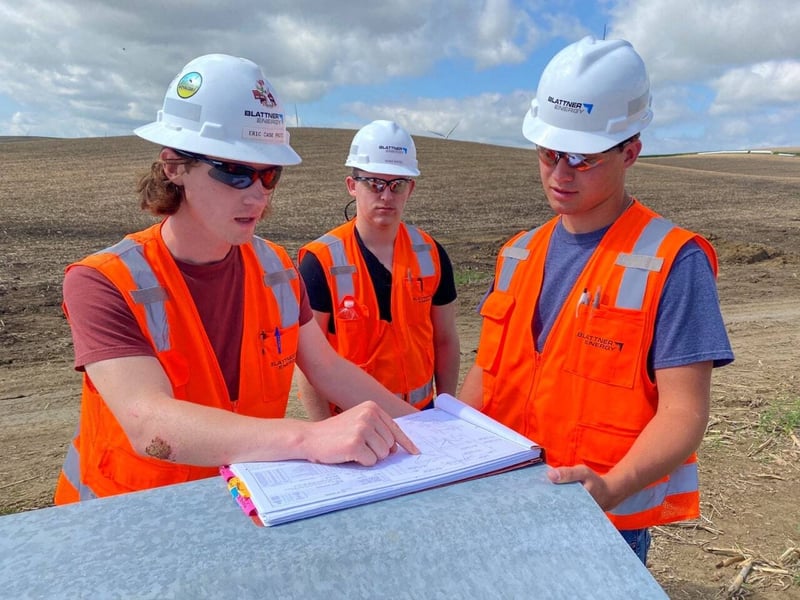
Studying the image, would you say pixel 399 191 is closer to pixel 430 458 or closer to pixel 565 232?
pixel 565 232

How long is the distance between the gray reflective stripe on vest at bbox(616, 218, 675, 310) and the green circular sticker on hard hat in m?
1.47

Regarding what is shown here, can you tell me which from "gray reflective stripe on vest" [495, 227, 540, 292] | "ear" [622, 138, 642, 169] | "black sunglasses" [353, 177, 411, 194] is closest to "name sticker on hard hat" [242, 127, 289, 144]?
"gray reflective stripe on vest" [495, 227, 540, 292]

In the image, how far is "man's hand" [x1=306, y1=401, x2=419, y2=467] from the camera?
160 cm

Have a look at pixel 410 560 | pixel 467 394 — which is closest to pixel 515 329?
pixel 467 394

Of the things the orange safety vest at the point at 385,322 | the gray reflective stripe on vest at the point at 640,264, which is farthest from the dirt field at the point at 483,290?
the gray reflective stripe on vest at the point at 640,264

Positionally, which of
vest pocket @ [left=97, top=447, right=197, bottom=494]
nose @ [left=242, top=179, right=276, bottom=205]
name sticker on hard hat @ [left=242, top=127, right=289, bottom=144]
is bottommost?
vest pocket @ [left=97, top=447, right=197, bottom=494]

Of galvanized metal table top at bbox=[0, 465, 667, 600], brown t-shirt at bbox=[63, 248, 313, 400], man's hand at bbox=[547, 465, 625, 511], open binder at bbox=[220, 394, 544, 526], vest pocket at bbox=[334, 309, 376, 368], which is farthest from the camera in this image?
vest pocket at bbox=[334, 309, 376, 368]

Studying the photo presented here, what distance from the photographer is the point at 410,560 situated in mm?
1214

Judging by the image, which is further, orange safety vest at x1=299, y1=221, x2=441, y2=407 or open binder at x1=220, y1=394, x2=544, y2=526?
orange safety vest at x1=299, y1=221, x2=441, y2=407

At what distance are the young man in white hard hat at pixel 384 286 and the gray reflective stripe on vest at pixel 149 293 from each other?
1.52 m

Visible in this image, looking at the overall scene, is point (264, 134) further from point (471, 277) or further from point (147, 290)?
point (471, 277)

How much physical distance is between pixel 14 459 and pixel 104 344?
150 inches

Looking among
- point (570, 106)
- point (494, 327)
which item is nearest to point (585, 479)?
point (494, 327)

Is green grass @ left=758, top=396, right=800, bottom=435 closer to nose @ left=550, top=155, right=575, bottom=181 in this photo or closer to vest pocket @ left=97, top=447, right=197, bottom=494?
nose @ left=550, top=155, right=575, bottom=181
